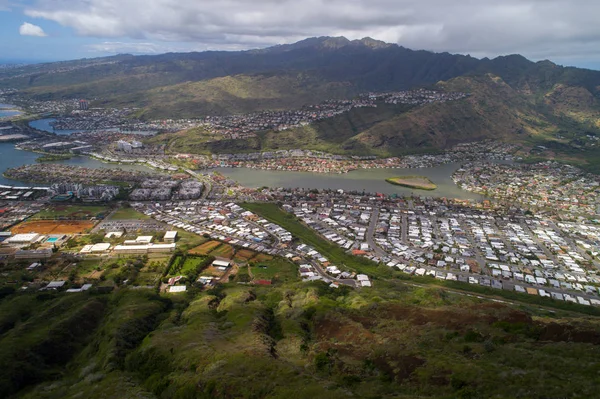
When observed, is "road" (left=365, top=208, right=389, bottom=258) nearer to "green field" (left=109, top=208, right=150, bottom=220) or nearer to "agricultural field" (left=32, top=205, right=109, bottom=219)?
"green field" (left=109, top=208, right=150, bottom=220)

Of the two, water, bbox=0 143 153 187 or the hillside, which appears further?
water, bbox=0 143 153 187

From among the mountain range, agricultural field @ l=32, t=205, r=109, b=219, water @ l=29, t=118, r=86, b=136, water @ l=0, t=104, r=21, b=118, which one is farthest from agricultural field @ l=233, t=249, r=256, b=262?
water @ l=0, t=104, r=21, b=118

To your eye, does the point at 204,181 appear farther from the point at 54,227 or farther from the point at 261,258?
the point at 261,258

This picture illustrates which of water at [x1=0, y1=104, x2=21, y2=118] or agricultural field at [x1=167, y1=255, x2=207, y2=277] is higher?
water at [x1=0, y1=104, x2=21, y2=118]

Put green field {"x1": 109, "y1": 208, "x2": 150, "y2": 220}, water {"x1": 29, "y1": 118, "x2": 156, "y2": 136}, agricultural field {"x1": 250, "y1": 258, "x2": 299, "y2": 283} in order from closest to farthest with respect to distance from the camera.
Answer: agricultural field {"x1": 250, "y1": 258, "x2": 299, "y2": 283}, green field {"x1": 109, "y1": 208, "x2": 150, "y2": 220}, water {"x1": 29, "y1": 118, "x2": 156, "y2": 136}

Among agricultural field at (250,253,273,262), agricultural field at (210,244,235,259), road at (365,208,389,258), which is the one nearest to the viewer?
agricultural field at (250,253,273,262)

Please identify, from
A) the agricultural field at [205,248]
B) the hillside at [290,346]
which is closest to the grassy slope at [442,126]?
the agricultural field at [205,248]

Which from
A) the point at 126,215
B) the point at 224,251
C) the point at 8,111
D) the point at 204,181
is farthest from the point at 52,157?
the point at 8,111
